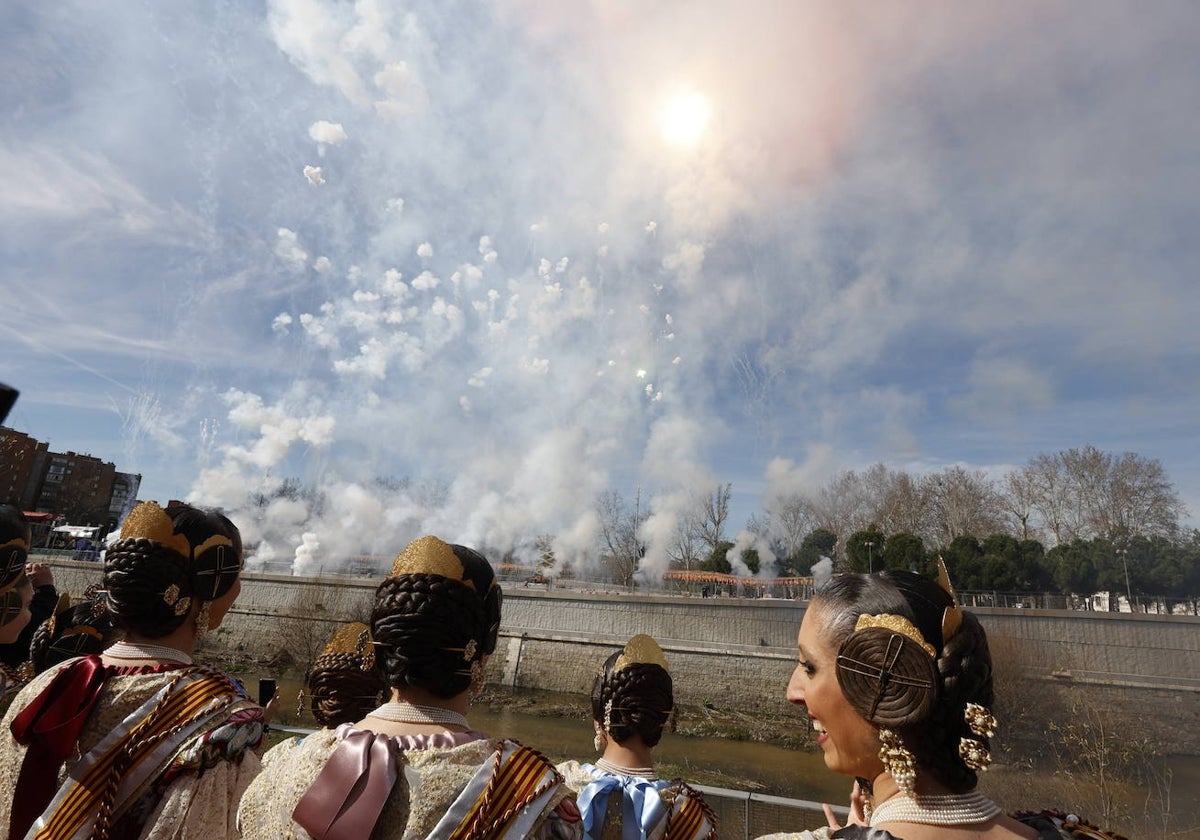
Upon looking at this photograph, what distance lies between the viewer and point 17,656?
5285mm

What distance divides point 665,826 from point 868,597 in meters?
1.67

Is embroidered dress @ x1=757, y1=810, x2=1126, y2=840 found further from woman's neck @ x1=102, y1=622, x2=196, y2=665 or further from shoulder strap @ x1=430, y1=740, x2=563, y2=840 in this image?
woman's neck @ x1=102, y1=622, x2=196, y2=665

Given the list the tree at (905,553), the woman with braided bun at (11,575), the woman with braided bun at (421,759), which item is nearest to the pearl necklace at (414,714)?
the woman with braided bun at (421,759)

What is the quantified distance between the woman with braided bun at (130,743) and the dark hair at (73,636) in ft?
7.58

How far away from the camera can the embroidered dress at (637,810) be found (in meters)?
2.63

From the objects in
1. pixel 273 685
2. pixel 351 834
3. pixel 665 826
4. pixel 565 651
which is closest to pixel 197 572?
pixel 273 685

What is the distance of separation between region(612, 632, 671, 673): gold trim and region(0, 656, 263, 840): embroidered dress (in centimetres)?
177

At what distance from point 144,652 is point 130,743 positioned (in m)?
0.40

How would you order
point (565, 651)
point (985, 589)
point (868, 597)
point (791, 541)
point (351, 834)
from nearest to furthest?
point (351, 834)
point (868, 597)
point (565, 651)
point (985, 589)
point (791, 541)

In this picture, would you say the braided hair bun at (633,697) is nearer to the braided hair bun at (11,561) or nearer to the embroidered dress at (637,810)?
the embroidered dress at (637,810)

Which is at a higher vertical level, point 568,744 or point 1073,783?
point 1073,783

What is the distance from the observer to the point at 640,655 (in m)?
3.31

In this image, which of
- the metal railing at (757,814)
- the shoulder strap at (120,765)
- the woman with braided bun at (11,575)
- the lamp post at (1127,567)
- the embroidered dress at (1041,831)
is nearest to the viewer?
the embroidered dress at (1041,831)

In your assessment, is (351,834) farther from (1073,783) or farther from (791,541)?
(791,541)
